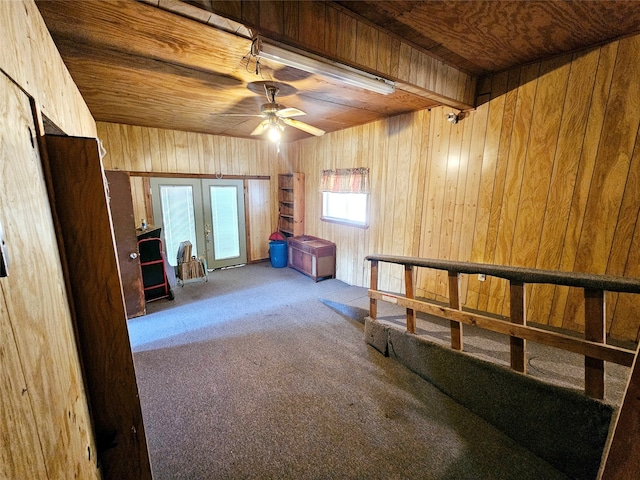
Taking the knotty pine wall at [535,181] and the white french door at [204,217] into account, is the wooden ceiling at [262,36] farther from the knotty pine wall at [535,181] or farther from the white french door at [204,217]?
the white french door at [204,217]

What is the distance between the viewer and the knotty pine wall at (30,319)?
0.62m

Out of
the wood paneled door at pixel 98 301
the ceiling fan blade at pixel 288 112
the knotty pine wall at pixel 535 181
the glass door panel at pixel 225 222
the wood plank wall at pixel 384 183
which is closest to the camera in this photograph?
the wood paneled door at pixel 98 301

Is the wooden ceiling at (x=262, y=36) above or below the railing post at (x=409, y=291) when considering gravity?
above

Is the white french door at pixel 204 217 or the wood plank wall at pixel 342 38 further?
the white french door at pixel 204 217

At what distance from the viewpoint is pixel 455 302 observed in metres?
1.99

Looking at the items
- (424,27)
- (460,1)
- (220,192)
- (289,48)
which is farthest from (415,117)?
(220,192)

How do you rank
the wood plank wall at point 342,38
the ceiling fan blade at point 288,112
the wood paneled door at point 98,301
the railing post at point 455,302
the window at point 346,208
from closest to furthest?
the wood paneled door at point 98,301 < the wood plank wall at point 342,38 < the railing post at point 455,302 < the ceiling fan blade at point 288,112 < the window at point 346,208

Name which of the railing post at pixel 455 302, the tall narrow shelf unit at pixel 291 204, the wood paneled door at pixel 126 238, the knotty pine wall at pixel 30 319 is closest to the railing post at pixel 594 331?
the railing post at pixel 455 302

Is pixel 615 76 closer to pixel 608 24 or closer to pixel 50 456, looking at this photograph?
pixel 608 24

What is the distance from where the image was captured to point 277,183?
20.6 feet

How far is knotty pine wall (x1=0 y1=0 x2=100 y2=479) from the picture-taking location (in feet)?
2.03

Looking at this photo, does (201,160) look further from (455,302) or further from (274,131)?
(455,302)

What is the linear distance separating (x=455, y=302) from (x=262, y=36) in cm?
220

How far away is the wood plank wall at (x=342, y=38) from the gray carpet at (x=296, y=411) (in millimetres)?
2509
